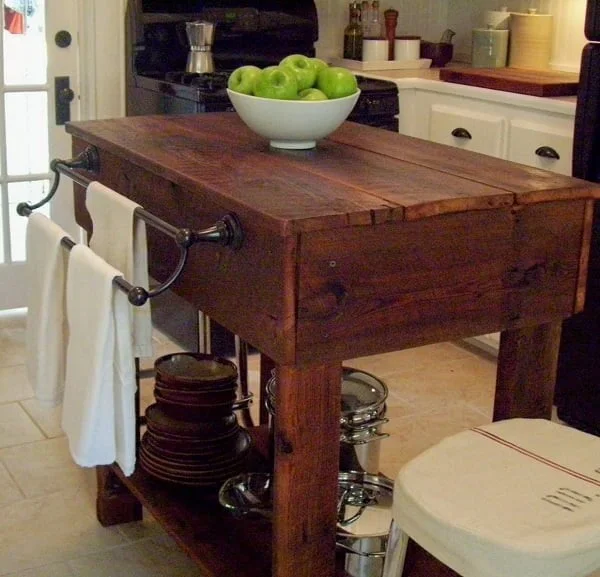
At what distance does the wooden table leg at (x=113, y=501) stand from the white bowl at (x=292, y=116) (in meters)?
0.94

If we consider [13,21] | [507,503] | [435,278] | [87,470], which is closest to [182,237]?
[435,278]

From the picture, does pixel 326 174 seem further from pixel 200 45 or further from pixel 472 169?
pixel 200 45

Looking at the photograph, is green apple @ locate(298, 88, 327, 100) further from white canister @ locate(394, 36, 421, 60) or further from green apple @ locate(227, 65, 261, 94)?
white canister @ locate(394, 36, 421, 60)

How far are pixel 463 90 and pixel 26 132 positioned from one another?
1632mm

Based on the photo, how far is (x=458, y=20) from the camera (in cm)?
434

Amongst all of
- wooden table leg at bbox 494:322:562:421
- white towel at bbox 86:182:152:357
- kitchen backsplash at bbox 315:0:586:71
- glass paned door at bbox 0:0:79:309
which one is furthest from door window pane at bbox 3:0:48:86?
wooden table leg at bbox 494:322:562:421

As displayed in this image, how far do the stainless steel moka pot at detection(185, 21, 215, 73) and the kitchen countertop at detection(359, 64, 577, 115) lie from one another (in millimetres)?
587

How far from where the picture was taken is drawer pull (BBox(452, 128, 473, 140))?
133 inches

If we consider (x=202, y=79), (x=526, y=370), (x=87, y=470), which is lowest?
(x=87, y=470)

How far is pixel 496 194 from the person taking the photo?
161 centimetres

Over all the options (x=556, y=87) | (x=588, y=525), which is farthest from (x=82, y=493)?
(x=556, y=87)

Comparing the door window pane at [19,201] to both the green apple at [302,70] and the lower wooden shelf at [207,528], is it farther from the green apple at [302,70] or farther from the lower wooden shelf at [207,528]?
the green apple at [302,70]

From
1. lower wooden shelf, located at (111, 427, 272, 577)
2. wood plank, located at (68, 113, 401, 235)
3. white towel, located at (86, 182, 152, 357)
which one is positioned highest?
wood plank, located at (68, 113, 401, 235)

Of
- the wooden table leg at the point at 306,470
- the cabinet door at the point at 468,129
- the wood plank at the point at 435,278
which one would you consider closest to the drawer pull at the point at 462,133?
the cabinet door at the point at 468,129
